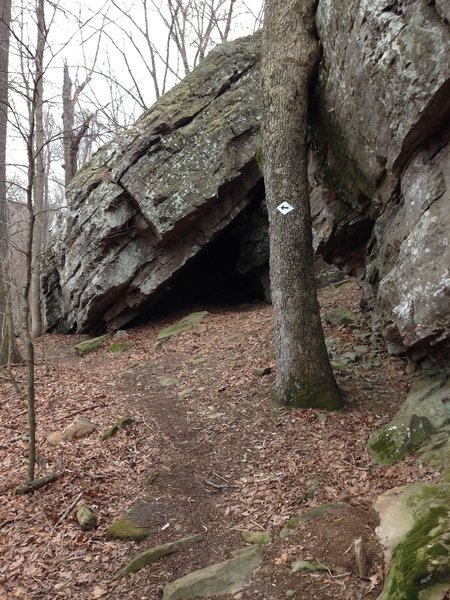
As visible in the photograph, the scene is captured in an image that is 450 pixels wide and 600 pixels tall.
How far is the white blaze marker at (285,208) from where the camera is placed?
6.70 meters

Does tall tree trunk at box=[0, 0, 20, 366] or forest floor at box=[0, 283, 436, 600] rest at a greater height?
tall tree trunk at box=[0, 0, 20, 366]

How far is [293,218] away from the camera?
22.0ft

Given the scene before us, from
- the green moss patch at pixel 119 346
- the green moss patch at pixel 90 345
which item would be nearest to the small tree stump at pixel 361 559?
the green moss patch at pixel 119 346

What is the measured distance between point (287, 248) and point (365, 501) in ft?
11.0

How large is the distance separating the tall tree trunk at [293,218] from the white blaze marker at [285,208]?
33 mm

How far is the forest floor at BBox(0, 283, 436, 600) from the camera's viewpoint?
13.3 ft

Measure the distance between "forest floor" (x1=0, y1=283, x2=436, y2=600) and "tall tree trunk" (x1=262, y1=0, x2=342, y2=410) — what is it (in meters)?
0.47

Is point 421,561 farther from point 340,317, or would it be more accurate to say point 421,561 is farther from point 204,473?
point 340,317

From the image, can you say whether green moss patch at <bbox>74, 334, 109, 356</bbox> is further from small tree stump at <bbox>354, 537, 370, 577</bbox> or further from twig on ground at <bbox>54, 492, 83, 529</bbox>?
small tree stump at <bbox>354, 537, 370, 577</bbox>

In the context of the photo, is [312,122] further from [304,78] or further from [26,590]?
[26,590]

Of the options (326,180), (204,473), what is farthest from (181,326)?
(204,473)

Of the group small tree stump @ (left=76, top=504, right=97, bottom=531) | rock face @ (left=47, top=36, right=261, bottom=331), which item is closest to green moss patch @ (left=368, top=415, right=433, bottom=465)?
small tree stump @ (left=76, top=504, right=97, bottom=531)

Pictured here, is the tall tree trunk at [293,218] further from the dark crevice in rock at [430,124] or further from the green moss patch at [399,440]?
the dark crevice in rock at [430,124]

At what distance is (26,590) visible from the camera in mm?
4062
